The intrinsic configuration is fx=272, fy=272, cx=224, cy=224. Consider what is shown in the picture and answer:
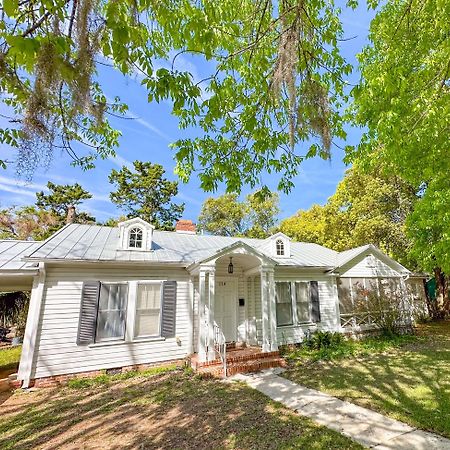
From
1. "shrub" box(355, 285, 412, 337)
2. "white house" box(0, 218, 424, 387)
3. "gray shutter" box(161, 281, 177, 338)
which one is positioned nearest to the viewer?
"white house" box(0, 218, 424, 387)

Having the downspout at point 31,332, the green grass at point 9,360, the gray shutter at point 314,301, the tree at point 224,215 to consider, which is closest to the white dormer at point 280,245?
the gray shutter at point 314,301

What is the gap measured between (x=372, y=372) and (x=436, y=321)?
44.6ft

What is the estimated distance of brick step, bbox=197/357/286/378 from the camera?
Answer: 7.68m

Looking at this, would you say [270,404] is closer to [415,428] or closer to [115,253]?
[415,428]

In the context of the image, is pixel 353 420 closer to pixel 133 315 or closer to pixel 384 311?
pixel 133 315

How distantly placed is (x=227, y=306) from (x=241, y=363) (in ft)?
7.66

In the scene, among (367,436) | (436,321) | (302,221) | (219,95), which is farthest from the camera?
(302,221)

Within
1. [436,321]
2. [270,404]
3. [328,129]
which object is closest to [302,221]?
[436,321]

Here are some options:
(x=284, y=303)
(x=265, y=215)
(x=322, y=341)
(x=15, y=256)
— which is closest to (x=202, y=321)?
(x=284, y=303)

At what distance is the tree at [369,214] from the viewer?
699 inches

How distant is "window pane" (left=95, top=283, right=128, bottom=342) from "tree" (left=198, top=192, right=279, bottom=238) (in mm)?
19358

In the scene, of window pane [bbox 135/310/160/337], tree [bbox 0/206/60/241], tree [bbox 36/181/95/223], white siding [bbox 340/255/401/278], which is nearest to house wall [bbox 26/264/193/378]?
window pane [bbox 135/310/160/337]

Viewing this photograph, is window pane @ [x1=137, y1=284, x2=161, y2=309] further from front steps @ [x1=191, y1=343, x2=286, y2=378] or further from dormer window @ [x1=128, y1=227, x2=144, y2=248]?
front steps @ [x1=191, y1=343, x2=286, y2=378]

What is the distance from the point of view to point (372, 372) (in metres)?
7.55
